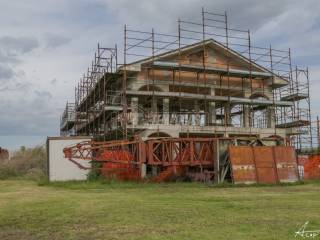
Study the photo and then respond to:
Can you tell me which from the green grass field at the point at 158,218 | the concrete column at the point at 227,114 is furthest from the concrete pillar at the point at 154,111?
the green grass field at the point at 158,218

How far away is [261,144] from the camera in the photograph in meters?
30.0

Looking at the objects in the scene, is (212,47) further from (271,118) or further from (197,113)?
(271,118)

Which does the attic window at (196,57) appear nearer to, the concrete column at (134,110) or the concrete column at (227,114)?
the concrete column at (227,114)

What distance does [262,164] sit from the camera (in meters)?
28.7

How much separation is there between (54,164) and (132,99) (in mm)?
8265

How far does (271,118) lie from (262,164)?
1678 cm

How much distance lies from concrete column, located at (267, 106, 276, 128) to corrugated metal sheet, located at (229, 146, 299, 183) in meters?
15.1

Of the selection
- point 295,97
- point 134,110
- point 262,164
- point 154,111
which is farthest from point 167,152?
point 295,97

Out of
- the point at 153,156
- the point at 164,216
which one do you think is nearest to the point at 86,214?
the point at 164,216

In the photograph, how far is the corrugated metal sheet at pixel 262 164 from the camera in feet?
92.3

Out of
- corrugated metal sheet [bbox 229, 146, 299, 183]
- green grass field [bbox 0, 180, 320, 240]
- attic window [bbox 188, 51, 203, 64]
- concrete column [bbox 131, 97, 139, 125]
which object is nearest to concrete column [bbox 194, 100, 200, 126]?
attic window [bbox 188, 51, 203, 64]

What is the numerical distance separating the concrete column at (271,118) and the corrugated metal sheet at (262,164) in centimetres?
1509

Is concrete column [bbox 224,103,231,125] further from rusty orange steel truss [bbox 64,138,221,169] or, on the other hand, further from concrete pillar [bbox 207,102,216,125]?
rusty orange steel truss [bbox 64,138,221,169]

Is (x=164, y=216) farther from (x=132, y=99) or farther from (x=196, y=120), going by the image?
(x=196, y=120)
